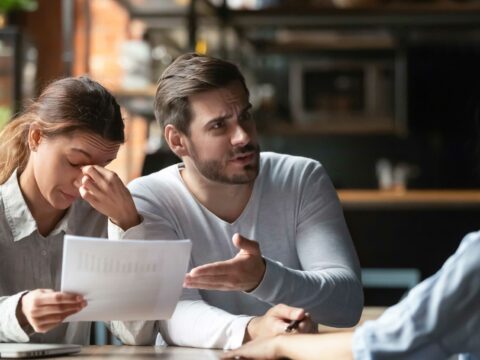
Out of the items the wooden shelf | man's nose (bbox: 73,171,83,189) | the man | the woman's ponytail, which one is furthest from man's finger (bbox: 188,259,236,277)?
the wooden shelf

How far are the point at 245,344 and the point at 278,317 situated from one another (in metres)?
0.09

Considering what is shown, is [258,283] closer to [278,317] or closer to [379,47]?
[278,317]

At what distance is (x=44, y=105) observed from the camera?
2.09 m

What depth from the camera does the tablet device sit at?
5.70ft

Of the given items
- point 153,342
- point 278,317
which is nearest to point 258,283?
point 278,317

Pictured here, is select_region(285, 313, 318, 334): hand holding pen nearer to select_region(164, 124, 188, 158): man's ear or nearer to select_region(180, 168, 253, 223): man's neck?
select_region(180, 168, 253, 223): man's neck

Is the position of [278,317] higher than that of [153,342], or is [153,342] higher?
[278,317]

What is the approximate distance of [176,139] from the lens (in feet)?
7.61

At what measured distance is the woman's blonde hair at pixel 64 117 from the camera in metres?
2.01

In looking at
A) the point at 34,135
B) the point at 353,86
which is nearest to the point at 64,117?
the point at 34,135

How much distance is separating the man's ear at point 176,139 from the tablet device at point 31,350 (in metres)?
0.61

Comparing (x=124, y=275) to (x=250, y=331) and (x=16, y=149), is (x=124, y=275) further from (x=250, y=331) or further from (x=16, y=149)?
(x=16, y=149)

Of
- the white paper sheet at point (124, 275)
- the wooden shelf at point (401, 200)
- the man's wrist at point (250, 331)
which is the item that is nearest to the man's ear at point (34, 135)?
the white paper sheet at point (124, 275)

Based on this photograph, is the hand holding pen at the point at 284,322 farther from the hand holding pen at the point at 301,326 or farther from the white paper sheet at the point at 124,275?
the white paper sheet at the point at 124,275
